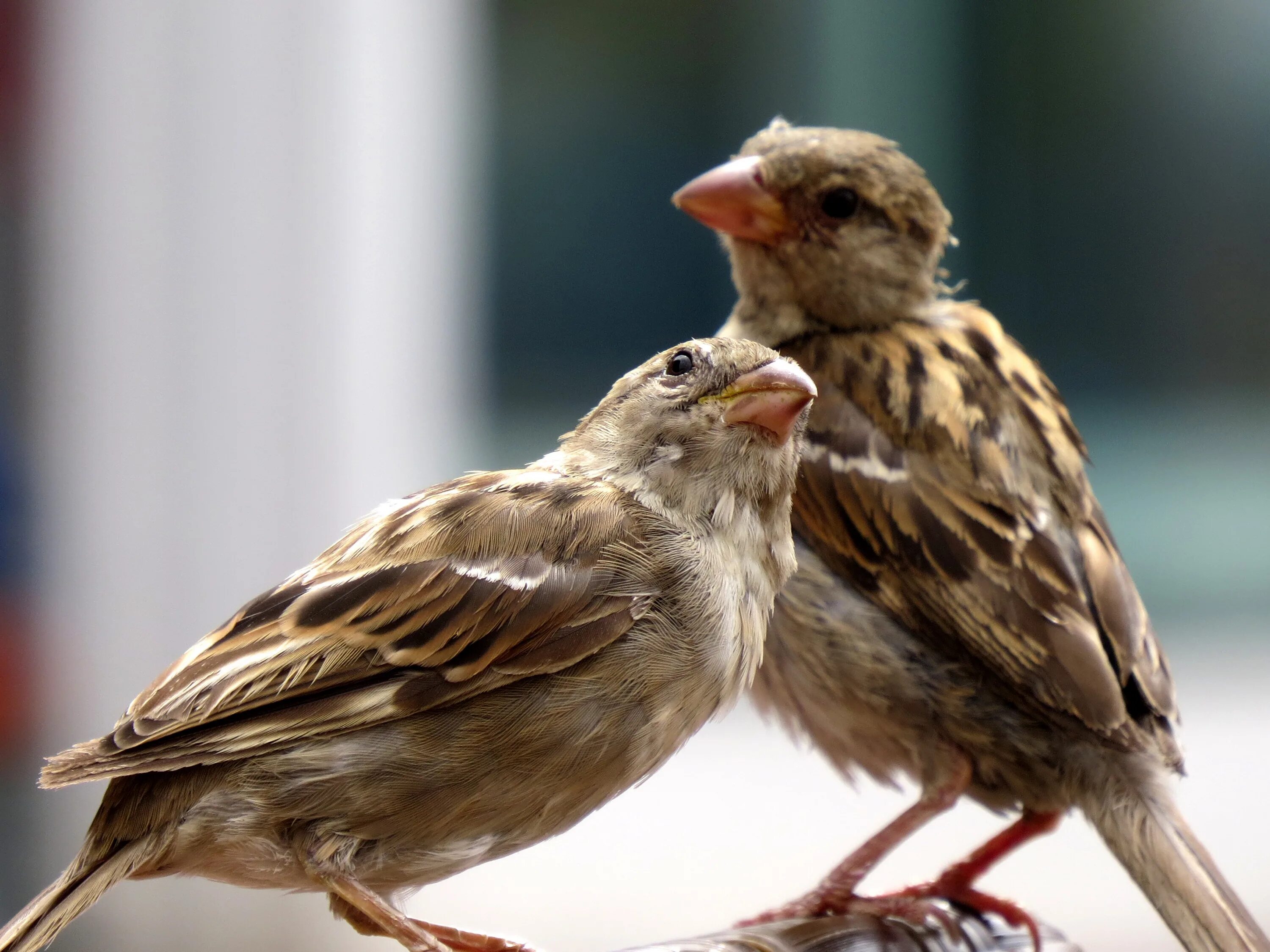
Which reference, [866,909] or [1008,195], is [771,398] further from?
[1008,195]

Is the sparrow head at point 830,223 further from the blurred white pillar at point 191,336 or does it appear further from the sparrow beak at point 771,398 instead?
the blurred white pillar at point 191,336

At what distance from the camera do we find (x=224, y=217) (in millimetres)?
4594

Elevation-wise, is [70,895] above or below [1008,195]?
below

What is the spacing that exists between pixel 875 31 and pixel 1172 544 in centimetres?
298

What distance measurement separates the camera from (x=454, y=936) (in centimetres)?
178

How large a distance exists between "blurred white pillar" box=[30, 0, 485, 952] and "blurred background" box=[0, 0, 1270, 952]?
0.01m

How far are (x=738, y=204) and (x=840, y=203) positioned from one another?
20 cm

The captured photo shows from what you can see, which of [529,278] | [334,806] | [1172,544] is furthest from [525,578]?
[1172,544]

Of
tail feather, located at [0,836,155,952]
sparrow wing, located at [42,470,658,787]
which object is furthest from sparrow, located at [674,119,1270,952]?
tail feather, located at [0,836,155,952]

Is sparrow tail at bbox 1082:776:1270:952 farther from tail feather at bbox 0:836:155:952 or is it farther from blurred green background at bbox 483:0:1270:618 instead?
blurred green background at bbox 483:0:1270:618

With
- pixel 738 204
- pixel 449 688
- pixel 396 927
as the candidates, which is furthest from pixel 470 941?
pixel 738 204

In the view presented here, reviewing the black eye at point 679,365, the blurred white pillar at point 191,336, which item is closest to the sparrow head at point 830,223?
the black eye at point 679,365

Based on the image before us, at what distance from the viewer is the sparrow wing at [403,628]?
156 centimetres

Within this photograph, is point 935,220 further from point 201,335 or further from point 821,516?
point 201,335
